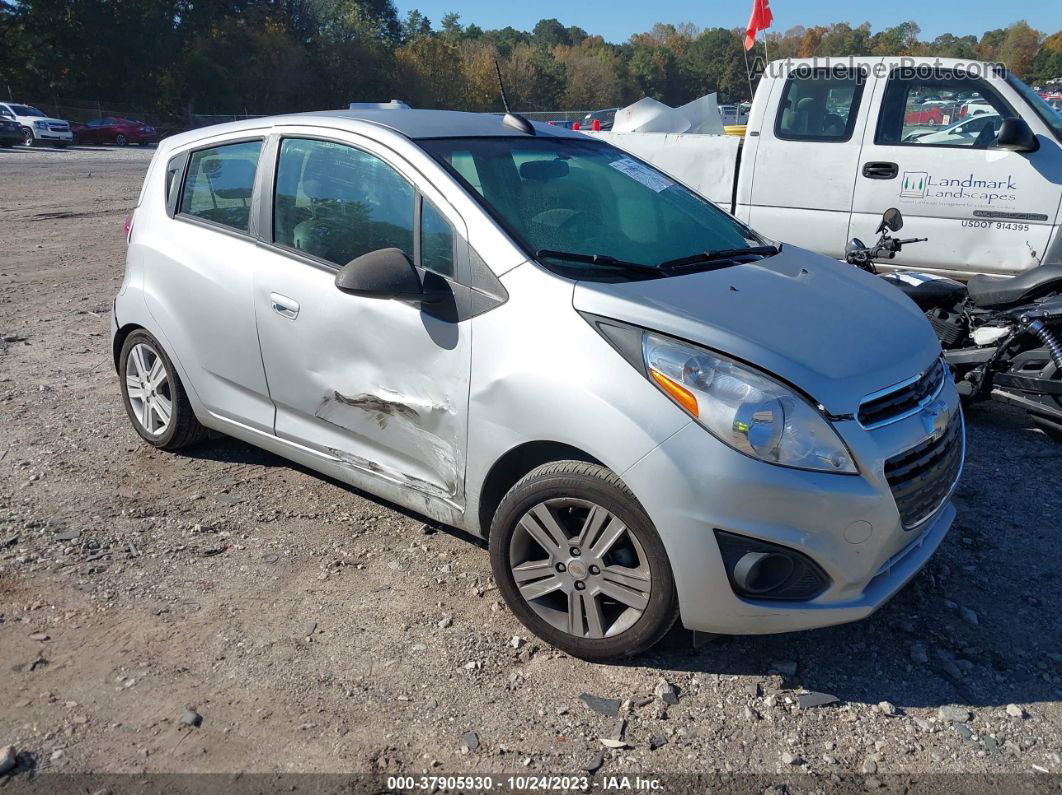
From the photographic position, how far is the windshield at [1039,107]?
6531 millimetres

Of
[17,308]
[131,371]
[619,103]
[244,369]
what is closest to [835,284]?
[244,369]

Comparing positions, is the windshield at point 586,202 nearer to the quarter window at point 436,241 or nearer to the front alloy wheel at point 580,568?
the quarter window at point 436,241

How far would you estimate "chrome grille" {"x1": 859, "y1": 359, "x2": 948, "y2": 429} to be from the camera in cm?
275

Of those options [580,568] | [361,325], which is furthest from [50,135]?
[580,568]

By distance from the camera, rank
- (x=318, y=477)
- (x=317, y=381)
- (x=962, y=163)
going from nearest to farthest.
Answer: (x=317, y=381) < (x=318, y=477) < (x=962, y=163)

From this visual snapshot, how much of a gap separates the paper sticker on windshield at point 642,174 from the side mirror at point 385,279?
4.47ft

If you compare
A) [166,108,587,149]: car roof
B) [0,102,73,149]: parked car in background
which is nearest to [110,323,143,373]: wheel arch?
[166,108,587,149]: car roof

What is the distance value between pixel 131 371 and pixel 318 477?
4.05 feet

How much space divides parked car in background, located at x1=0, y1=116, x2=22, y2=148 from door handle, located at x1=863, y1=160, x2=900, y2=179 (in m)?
36.6

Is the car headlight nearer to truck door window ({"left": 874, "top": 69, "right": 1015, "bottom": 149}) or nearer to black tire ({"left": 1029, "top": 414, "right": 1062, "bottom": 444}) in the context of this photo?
black tire ({"left": 1029, "top": 414, "right": 1062, "bottom": 444})

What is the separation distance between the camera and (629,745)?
8.71 ft

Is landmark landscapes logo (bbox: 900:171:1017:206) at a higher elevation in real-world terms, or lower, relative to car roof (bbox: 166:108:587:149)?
lower

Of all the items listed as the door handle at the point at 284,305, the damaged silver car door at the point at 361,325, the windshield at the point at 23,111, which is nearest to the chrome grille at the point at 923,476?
the damaged silver car door at the point at 361,325

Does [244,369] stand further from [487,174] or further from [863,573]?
[863,573]
